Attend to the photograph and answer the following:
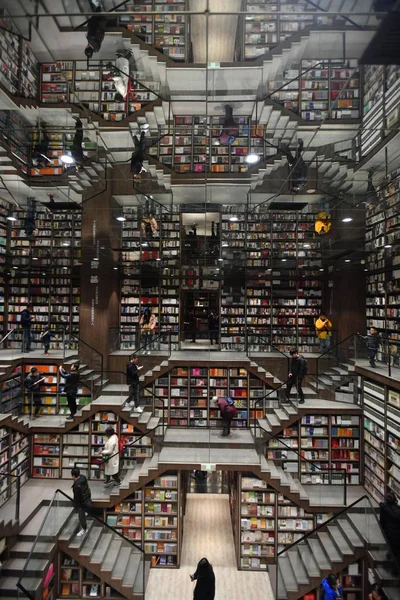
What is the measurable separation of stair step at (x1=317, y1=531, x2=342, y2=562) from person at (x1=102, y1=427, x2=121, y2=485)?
11.3 feet

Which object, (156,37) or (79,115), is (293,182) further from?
(79,115)

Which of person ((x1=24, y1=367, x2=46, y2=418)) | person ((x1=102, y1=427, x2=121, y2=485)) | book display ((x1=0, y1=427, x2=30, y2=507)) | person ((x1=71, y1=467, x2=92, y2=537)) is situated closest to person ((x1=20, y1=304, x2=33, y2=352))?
person ((x1=24, y1=367, x2=46, y2=418))

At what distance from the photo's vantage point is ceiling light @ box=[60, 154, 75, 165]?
6.78 meters

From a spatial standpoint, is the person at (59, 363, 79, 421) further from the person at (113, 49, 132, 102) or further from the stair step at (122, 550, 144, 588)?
the person at (113, 49, 132, 102)

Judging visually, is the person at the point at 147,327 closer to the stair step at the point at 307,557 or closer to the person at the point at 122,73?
the stair step at the point at 307,557

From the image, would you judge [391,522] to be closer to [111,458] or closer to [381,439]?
[381,439]

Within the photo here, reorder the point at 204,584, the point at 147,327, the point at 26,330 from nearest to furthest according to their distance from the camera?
the point at 204,584
the point at 26,330
the point at 147,327

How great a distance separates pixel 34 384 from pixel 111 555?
3418 mm

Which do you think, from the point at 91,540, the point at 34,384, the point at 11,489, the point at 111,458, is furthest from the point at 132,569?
the point at 34,384

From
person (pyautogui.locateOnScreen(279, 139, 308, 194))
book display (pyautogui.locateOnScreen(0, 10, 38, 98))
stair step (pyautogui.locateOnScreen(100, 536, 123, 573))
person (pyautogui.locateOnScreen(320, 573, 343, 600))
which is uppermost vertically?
book display (pyautogui.locateOnScreen(0, 10, 38, 98))

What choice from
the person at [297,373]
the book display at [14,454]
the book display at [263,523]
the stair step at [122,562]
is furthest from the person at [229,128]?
the stair step at [122,562]

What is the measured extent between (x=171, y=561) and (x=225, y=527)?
1.40 metres

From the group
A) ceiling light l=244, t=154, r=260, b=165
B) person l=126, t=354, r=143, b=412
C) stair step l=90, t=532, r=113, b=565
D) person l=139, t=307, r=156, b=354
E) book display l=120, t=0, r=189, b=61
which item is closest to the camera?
stair step l=90, t=532, r=113, b=565

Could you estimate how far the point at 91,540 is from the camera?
213 inches
